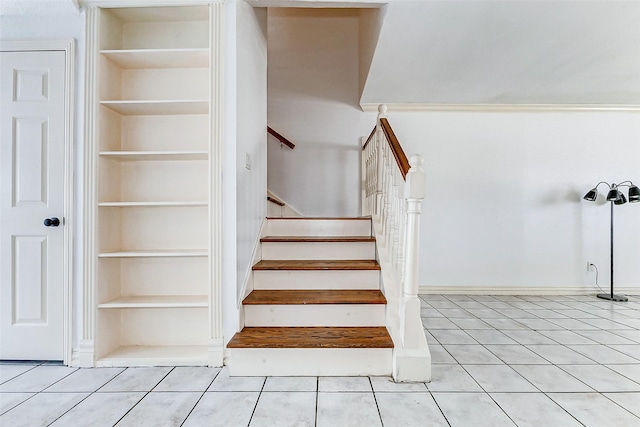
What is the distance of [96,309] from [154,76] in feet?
5.30

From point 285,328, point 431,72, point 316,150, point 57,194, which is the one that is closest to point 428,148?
point 431,72

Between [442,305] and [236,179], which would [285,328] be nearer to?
[236,179]

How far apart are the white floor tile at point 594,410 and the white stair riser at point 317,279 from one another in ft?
3.83

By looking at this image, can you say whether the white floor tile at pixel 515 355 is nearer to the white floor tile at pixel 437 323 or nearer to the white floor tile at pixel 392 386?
the white floor tile at pixel 437 323

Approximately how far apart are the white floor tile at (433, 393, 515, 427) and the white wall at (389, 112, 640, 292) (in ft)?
7.56

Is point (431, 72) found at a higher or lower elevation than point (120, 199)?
higher

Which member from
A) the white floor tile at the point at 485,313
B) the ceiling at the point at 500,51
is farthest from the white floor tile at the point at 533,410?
the ceiling at the point at 500,51

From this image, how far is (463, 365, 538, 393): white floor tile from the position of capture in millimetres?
1688

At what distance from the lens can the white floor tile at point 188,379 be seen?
171 centimetres

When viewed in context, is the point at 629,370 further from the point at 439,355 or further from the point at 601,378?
the point at 439,355

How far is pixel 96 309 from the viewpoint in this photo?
1.97 meters

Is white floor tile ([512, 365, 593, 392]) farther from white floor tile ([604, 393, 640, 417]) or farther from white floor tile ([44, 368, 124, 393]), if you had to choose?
white floor tile ([44, 368, 124, 393])

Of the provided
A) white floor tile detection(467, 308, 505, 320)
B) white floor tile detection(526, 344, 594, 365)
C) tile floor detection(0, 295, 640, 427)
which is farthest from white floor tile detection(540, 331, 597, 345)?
white floor tile detection(467, 308, 505, 320)

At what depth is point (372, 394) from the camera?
162 cm
